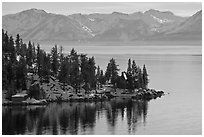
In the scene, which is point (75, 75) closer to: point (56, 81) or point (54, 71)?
point (56, 81)

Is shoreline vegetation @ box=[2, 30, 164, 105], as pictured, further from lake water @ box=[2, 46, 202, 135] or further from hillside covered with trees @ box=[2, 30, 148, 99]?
lake water @ box=[2, 46, 202, 135]

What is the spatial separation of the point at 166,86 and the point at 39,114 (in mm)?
42257

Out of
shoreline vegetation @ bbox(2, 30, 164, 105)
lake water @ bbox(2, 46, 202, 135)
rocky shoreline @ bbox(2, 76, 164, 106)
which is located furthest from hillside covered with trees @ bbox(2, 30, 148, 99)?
lake water @ bbox(2, 46, 202, 135)

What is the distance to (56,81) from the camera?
294 feet

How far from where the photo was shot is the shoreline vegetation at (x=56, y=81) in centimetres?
8038

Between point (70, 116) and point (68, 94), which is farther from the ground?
point (68, 94)

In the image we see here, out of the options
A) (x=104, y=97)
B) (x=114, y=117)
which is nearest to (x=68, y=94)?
(x=104, y=97)

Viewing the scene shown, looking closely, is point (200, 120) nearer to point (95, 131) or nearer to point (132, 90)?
point (95, 131)

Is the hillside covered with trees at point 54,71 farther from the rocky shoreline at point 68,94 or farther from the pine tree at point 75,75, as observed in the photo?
the rocky shoreline at point 68,94

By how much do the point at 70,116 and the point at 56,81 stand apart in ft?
75.2

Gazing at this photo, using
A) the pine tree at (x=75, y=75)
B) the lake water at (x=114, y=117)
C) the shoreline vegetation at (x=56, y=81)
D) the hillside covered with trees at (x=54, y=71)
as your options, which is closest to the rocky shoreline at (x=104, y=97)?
the shoreline vegetation at (x=56, y=81)

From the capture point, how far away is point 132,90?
303 feet

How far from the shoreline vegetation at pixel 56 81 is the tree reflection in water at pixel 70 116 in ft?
13.4

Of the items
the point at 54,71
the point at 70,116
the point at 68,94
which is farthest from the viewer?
the point at 54,71
